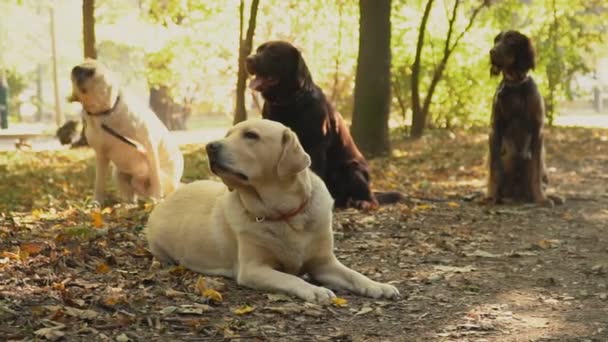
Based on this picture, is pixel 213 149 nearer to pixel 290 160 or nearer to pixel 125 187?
pixel 290 160

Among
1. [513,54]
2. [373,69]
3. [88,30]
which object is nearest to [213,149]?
[513,54]

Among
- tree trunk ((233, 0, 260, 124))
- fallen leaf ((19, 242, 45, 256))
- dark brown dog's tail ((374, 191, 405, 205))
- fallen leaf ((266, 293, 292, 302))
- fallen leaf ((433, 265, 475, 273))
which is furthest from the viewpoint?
tree trunk ((233, 0, 260, 124))

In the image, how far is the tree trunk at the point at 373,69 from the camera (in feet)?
39.0

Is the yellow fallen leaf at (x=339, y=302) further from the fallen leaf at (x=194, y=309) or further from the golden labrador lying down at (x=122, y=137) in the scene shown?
the golden labrador lying down at (x=122, y=137)

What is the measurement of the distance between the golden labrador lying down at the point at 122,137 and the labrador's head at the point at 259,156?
11.1 ft

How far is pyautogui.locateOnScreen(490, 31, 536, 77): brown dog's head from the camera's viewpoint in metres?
7.54

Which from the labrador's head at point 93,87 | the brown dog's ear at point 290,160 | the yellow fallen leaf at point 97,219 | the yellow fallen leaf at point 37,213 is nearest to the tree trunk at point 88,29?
the labrador's head at point 93,87

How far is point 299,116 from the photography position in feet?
23.2

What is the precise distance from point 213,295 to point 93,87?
3757 mm

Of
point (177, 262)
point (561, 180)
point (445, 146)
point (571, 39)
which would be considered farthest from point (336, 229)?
point (571, 39)

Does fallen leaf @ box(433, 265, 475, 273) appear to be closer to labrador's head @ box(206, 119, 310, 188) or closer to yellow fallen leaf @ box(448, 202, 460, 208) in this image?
labrador's head @ box(206, 119, 310, 188)

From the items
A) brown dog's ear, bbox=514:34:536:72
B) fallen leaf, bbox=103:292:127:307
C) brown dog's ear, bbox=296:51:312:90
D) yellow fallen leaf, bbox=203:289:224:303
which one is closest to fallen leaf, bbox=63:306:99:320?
fallen leaf, bbox=103:292:127:307

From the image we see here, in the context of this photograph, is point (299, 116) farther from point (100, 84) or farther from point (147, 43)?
point (147, 43)

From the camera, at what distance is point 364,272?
5219mm
